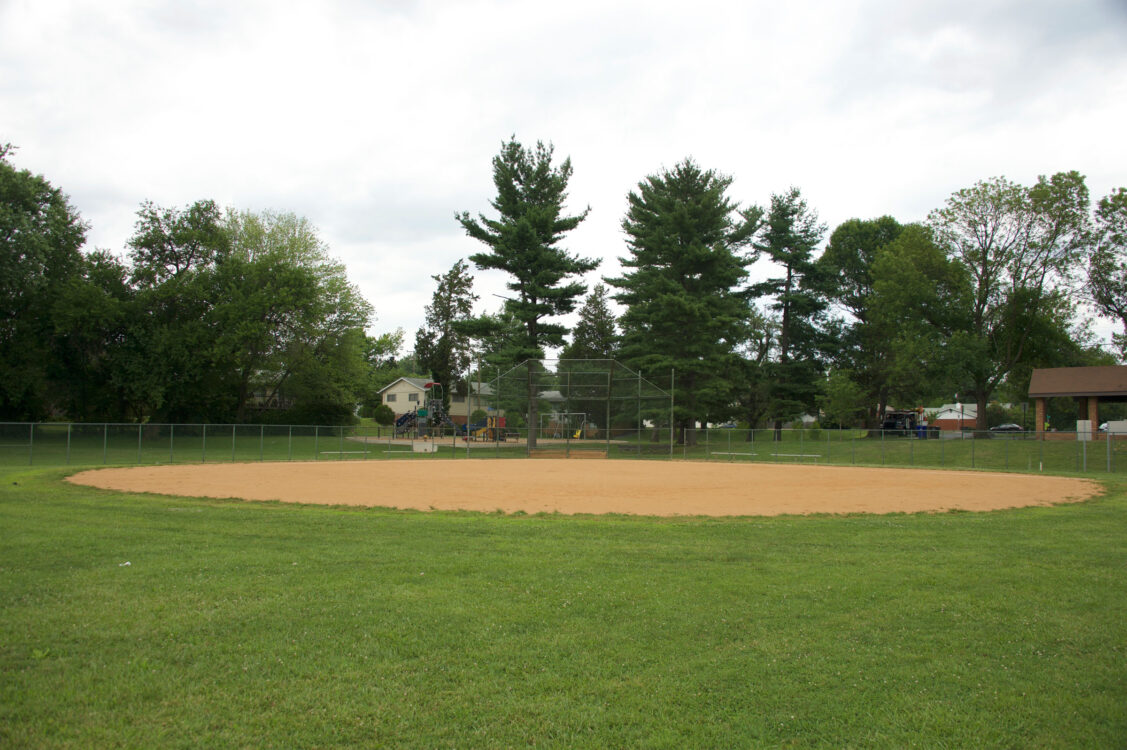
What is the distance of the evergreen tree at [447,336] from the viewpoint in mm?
72938

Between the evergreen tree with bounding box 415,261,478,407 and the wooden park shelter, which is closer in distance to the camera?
the wooden park shelter

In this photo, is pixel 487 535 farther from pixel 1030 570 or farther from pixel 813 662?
pixel 1030 570

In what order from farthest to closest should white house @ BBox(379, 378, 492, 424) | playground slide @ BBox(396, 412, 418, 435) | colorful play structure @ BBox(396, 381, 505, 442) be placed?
white house @ BBox(379, 378, 492, 424)
playground slide @ BBox(396, 412, 418, 435)
colorful play structure @ BBox(396, 381, 505, 442)

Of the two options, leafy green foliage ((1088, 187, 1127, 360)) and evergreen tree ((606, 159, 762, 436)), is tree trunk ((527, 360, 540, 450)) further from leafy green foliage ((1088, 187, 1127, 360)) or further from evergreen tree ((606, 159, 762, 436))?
leafy green foliage ((1088, 187, 1127, 360))

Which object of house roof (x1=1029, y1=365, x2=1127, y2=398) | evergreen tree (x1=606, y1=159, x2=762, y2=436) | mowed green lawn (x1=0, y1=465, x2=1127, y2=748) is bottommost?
mowed green lawn (x1=0, y1=465, x2=1127, y2=748)

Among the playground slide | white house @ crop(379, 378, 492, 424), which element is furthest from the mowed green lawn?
white house @ crop(379, 378, 492, 424)

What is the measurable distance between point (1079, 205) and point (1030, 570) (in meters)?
39.7

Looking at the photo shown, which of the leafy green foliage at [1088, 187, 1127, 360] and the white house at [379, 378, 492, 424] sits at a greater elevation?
the leafy green foliage at [1088, 187, 1127, 360]

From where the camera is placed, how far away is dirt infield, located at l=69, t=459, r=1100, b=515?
1492cm

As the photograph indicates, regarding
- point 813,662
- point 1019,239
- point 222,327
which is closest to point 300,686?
point 813,662

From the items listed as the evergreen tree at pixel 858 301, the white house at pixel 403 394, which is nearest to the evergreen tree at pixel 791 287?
the evergreen tree at pixel 858 301

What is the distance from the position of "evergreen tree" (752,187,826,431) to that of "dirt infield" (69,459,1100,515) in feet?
A: 81.5

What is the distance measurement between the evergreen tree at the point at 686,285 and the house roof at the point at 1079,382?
55.5 feet

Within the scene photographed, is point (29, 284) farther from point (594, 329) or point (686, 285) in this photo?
point (594, 329)
